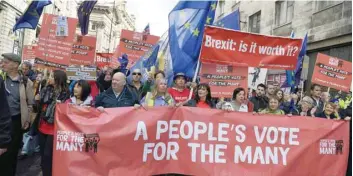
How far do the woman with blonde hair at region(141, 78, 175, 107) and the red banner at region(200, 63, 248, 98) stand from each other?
1.18 metres

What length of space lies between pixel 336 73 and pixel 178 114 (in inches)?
200

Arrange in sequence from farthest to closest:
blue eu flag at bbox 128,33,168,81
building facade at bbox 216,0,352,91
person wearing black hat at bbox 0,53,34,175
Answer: building facade at bbox 216,0,352,91 → blue eu flag at bbox 128,33,168,81 → person wearing black hat at bbox 0,53,34,175

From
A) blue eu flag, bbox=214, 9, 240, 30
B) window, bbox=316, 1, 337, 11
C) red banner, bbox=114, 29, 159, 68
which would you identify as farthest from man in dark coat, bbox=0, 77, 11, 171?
window, bbox=316, 1, 337, 11

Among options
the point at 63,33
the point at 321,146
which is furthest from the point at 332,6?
the point at 321,146

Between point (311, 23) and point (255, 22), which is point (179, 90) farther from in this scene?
point (255, 22)

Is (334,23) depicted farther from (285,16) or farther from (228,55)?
(228,55)

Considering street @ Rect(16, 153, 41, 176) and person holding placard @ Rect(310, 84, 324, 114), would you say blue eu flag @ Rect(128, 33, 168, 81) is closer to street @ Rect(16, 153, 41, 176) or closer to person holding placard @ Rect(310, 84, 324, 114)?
street @ Rect(16, 153, 41, 176)

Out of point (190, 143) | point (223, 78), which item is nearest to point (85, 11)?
point (223, 78)

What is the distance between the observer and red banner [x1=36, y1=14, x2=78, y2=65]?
29.8ft

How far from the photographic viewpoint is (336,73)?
8539 millimetres

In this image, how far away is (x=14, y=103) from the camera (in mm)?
5020

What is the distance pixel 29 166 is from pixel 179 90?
9.61 feet

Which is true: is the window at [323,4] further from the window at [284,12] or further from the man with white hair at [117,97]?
the man with white hair at [117,97]

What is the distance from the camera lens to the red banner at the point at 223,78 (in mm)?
6504
